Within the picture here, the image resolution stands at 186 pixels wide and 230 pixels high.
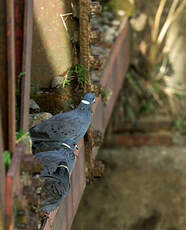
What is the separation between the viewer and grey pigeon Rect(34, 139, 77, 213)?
2.90 m

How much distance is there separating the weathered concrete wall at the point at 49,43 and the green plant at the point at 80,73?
0.05 meters

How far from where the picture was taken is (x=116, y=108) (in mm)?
8719

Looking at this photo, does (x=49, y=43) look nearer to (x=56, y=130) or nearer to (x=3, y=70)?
(x=56, y=130)

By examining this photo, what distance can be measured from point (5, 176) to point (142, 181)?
Result: 6850mm

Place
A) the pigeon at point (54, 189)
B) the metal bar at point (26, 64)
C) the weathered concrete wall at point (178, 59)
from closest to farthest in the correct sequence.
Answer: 1. the metal bar at point (26, 64)
2. the pigeon at point (54, 189)
3. the weathered concrete wall at point (178, 59)

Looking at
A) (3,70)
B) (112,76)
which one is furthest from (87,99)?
(112,76)

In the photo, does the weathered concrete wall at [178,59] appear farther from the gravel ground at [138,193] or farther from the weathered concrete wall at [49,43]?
the weathered concrete wall at [49,43]

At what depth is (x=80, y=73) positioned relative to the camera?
4.03m

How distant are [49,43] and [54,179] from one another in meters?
1.28

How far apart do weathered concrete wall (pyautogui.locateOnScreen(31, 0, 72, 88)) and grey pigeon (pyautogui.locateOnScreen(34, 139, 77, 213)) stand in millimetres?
961

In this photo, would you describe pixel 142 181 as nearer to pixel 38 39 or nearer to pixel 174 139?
pixel 174 139

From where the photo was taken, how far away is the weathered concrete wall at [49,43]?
3740mm

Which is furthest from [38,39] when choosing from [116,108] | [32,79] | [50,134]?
[116,108]

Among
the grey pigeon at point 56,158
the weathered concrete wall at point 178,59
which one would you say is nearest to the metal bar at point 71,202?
the grey pigeon at point 56,158
